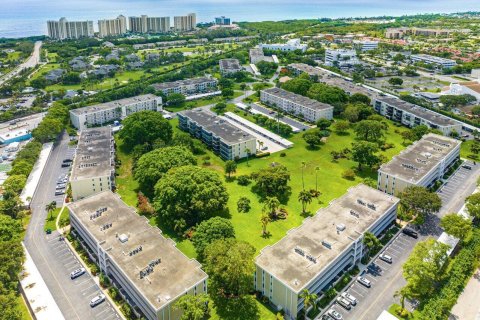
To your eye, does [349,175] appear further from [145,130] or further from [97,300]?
[97,300]

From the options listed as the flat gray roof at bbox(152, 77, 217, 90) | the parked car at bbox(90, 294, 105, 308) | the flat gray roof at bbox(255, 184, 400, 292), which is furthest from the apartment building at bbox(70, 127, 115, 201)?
the flat gray roof at bbox(152, 77, 217, 90)

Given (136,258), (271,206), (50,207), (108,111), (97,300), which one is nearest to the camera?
(97,300)

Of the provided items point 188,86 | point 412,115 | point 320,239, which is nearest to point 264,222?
point 320,239

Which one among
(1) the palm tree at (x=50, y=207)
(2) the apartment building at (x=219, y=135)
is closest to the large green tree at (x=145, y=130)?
(2) the apartment building at (x=219, y=135)

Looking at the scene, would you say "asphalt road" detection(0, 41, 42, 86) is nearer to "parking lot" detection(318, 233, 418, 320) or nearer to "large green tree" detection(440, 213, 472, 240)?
"parking lot" detection(318, 233, 418, 320)

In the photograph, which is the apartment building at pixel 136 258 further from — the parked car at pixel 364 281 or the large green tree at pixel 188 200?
the parked car at pixel 364 281

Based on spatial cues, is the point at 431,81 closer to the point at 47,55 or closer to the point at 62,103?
the point at 62,103

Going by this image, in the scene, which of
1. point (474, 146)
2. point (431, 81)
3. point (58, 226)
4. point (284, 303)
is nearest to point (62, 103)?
point (58, 226)
